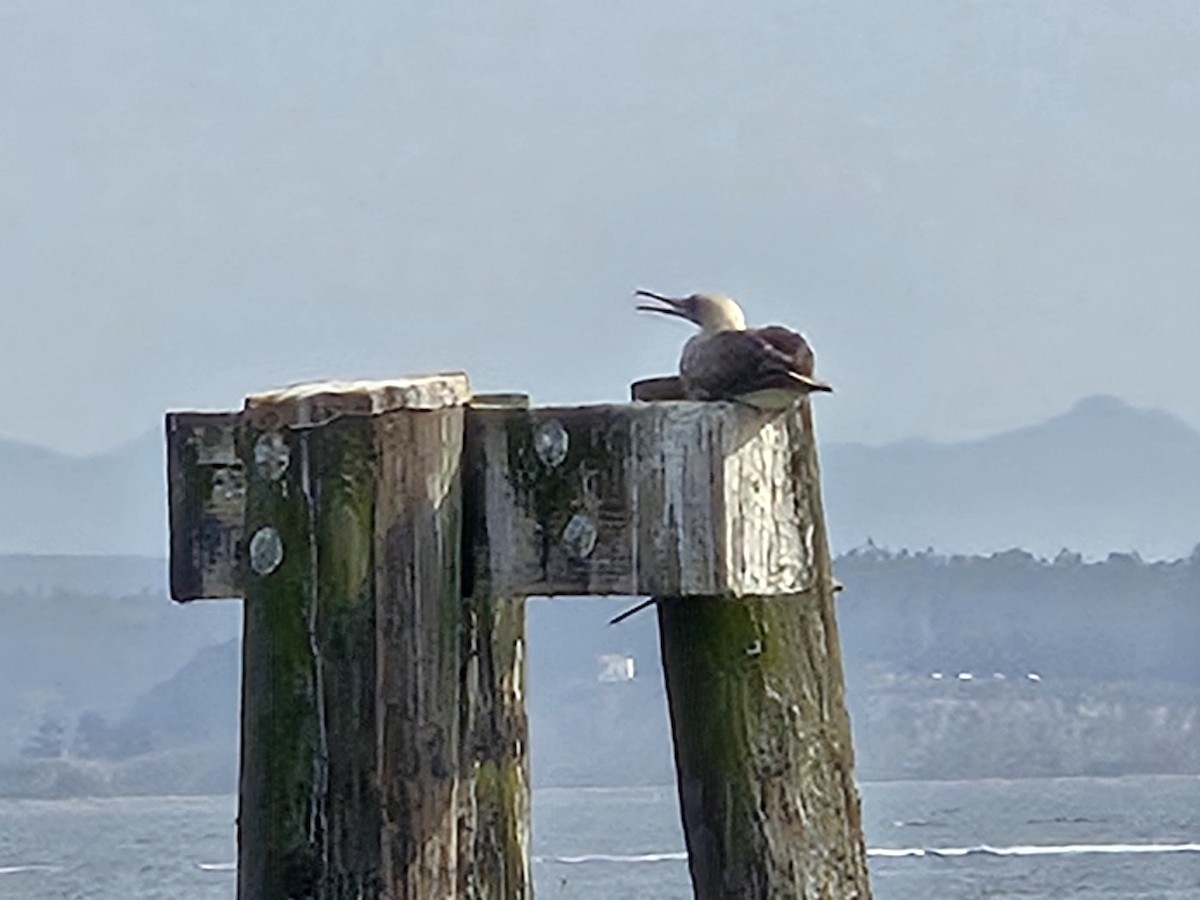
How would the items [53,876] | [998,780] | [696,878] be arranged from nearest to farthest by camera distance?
[696,878], [53,876], [998,780]

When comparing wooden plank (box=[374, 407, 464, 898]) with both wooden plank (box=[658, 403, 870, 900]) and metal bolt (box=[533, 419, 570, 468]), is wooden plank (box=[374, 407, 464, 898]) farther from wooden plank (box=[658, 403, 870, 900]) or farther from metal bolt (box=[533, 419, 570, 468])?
wooden plank (box=[658, 403, 870, 900])

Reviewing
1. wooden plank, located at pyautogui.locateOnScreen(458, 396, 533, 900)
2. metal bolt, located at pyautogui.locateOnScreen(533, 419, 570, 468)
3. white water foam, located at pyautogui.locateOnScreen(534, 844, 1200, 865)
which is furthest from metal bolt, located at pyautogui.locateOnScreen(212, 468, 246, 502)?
white water foam, located at pyautogui.locateOnScreen(534, 844, 1200, 865)

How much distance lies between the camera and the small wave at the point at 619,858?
79375 mm

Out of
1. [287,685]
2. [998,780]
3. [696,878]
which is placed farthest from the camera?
[998,780]

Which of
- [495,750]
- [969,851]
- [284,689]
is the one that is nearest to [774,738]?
[495,750]

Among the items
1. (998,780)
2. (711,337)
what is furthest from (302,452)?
(998,780)

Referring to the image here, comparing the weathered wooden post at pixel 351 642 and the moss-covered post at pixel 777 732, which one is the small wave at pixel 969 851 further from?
the weathered wooden post at pixel 351 642

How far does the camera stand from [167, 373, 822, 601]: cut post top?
7617 millimetres

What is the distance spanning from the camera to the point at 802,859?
7855 millimetres

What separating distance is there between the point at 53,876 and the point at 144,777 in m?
107

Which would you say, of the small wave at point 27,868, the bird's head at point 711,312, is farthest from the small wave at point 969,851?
the bird's head at point 711,312

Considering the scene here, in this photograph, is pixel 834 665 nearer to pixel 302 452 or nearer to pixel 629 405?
pixel 629 405

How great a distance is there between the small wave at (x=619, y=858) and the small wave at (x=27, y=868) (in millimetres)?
12662

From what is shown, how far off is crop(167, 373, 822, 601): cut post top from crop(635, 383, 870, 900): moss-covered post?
2.5 inches
